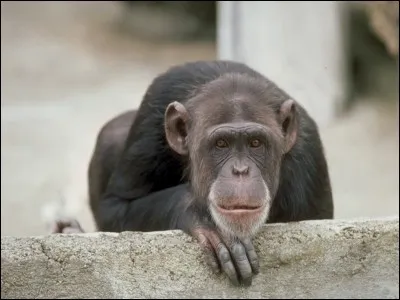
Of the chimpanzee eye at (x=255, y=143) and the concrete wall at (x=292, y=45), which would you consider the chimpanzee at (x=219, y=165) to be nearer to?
the chimpanzee eye at (x=255, y=143)

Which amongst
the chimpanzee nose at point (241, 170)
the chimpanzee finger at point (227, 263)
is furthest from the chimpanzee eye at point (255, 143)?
the chimpanzee finger at point (227, 263)

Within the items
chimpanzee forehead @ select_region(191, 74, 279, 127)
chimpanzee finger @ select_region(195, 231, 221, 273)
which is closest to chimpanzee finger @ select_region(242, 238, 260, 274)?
chimpanzee finger @ select_region(195, 231, 221, 273)

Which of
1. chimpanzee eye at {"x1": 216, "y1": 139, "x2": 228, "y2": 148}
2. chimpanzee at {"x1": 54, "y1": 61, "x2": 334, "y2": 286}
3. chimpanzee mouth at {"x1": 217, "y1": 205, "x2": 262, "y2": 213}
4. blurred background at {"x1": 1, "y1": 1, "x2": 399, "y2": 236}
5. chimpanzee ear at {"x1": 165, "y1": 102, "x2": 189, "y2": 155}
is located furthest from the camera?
blurred background at {"x1": 1, "y1": 1, "x2": 399, "y2": 236}

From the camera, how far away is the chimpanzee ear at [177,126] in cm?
504

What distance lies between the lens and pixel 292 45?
386 inches

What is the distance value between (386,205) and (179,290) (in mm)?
4629

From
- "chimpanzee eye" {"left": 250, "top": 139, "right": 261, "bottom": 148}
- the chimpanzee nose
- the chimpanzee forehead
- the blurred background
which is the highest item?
the chimpanzee forehead

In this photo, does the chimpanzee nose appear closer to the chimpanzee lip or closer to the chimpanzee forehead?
the chimpanzee lip

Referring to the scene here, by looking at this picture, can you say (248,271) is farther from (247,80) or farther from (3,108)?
(3,108)

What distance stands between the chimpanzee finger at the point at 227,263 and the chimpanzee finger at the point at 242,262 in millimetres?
26

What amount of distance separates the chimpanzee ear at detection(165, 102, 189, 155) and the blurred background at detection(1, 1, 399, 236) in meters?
3.64

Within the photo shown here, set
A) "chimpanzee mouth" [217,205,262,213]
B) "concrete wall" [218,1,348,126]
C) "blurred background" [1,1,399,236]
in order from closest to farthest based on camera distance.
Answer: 1. "chimpanzee mouth" [217,205,262,213]
2. "blurred background" [1,1,399,236]
3. "concrete wall" [218,1,348,126]

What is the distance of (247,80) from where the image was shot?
16.8 ft

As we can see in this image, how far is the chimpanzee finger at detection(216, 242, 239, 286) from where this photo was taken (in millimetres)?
4477
